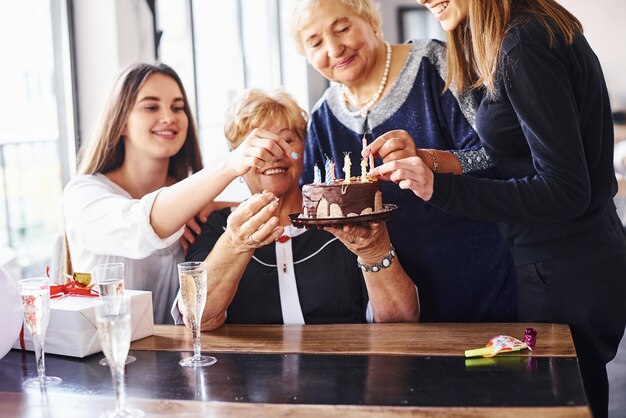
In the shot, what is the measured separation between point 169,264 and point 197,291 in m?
0.74

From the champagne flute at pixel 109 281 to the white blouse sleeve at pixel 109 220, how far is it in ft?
1.19

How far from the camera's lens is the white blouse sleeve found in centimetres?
210

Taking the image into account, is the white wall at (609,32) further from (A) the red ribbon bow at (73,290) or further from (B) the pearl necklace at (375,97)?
(A) the red ribbon bow at (73,290)

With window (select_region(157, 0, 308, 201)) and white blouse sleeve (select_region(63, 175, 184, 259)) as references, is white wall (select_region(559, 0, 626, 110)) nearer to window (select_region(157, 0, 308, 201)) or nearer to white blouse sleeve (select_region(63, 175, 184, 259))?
window (select_region(157, 0, 308, 201))

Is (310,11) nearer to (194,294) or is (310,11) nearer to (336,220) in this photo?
(336,220)

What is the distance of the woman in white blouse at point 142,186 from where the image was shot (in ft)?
6.80

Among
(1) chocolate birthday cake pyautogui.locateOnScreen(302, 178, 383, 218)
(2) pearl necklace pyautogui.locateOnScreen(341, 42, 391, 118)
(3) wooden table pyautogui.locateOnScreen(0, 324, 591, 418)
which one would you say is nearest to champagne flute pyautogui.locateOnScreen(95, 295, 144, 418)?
(3) wooden table pyautogui.locateOnScreen(0, 324, 591, 418)

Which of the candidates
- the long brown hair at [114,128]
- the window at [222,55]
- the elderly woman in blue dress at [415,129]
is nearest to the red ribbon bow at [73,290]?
the long brown hair at [114,128]

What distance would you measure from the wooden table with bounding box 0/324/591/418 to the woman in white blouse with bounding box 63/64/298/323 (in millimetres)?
358

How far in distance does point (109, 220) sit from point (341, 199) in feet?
2.42

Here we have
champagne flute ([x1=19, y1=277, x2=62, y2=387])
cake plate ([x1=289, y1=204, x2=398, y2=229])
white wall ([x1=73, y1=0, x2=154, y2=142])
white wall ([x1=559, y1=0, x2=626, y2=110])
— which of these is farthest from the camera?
white wall ([x1=559, y1=0, x2=626, y2=110])

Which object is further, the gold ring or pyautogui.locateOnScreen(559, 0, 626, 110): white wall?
pyautogui.locateOnScreen(559, 0, 626, 110): white wall

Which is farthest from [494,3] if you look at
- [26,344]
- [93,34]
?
[93,34]

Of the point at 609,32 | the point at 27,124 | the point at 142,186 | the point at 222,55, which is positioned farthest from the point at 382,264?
the point at 609,32
